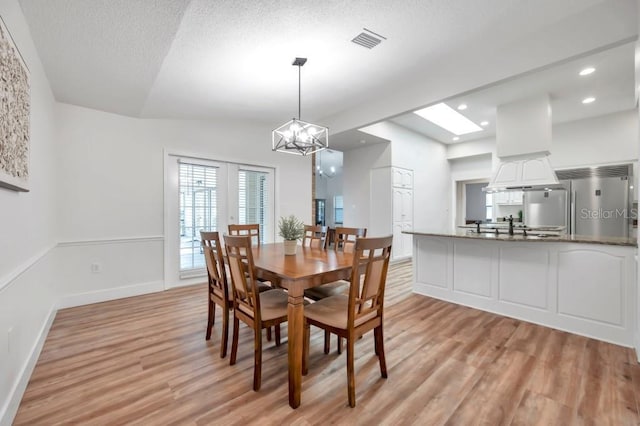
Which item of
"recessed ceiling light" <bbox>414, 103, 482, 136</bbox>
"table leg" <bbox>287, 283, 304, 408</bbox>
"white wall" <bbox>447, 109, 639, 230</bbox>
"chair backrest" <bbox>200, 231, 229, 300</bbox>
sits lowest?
"table leg" <bbox>287, 283, 304, 408</bbox>

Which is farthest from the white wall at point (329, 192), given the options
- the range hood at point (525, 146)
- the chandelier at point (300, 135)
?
the chandelier at point (300, 135)

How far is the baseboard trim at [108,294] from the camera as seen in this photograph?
325 centimetres

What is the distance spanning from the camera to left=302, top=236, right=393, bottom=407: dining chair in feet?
5.33

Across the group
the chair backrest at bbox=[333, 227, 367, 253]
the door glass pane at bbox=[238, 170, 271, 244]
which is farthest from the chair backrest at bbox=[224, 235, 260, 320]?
the door glass pane at bbox=[238, 170, 271, 244]

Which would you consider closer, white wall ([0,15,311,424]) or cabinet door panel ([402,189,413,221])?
white wall ([0,15,311,424])

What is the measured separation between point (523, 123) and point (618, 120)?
2.27 meters

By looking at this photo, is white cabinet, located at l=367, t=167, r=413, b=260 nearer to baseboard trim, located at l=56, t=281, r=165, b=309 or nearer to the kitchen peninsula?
the kitchen peninsula

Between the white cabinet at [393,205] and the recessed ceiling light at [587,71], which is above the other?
the recessed ceiling light at [587,71]

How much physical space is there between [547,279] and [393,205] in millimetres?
3263

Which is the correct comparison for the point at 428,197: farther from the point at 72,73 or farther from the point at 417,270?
the point at 72,73

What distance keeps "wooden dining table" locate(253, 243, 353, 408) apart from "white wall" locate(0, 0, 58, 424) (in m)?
1.41

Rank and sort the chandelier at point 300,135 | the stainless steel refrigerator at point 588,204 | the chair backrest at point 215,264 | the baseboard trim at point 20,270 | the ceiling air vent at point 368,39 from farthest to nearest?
1. the stainless steel refrigerator at point 588,204
2. the chandelier at point 300,135
3. the ceiling air vent at point 368,39
4. the chair backrest at point 215,264
5. the baseboard trim at point 20,270

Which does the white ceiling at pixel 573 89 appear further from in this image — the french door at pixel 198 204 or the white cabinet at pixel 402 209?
the french door at pixel 198 204

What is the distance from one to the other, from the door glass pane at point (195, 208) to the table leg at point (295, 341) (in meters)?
2.85
